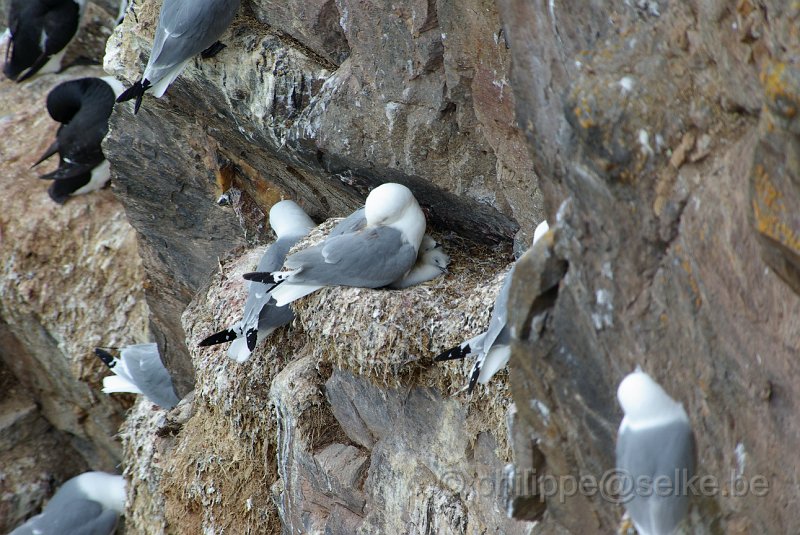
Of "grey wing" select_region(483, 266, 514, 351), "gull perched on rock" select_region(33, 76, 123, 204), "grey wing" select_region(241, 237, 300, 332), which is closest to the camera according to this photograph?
"grey wing" select_region(483, 266, 514, 351)

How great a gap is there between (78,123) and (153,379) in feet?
6.75

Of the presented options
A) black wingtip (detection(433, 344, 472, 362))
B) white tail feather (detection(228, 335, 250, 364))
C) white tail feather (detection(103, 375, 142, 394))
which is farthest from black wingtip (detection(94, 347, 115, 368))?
black wingtip (detection(433, 344, 472, 362))

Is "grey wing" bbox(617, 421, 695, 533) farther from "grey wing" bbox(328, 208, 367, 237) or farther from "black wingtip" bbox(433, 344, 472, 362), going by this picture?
"grey wing" bbox(328, 208, 367, 237)

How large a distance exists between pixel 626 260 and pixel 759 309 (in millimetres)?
331

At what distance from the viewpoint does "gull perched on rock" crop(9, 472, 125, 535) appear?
632 cm

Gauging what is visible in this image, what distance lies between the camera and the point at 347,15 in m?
3.98

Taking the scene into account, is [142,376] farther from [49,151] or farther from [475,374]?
[475,374]

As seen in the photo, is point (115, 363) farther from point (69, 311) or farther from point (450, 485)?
point (450, 485)

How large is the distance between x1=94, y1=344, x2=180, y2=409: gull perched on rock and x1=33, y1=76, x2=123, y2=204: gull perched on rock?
1.45 metres

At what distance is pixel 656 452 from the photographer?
2070mm

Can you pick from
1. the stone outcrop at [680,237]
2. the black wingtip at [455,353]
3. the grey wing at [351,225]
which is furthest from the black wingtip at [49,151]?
the stone outcrop at [680,237]

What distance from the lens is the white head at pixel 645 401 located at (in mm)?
2088

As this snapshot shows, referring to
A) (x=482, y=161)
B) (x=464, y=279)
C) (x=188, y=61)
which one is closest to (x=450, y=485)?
(x=464, y=279)

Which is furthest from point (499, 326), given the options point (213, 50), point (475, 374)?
point (213, 50)
